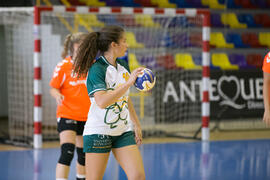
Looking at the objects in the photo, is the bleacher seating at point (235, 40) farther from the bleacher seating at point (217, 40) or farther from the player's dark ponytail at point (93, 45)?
the player's dark ponytail at point (93, 45)

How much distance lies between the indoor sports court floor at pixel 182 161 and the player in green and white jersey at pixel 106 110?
2.25 metres

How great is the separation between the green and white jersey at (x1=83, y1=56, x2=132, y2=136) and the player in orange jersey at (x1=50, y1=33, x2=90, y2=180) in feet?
3.65

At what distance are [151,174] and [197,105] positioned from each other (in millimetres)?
3986

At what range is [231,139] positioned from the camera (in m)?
8.26

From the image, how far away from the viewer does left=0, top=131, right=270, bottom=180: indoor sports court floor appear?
5.58 meters

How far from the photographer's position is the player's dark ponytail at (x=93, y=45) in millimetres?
3270

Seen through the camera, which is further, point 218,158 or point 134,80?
point 218,158

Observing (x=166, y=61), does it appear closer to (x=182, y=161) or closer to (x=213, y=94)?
(x=213, y=94)

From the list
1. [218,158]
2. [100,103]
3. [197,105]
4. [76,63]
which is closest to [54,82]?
[76,63]

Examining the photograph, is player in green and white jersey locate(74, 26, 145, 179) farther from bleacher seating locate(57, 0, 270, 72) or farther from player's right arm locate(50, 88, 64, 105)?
bleacher seating locate(57, 0, 270, 72)

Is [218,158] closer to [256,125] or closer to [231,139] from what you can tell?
[231,139]

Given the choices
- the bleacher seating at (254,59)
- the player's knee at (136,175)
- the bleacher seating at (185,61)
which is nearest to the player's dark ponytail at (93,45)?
the player's knee at (136,175)

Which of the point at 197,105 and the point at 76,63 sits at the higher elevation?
the point at 76,63

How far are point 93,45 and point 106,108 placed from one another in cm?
47
